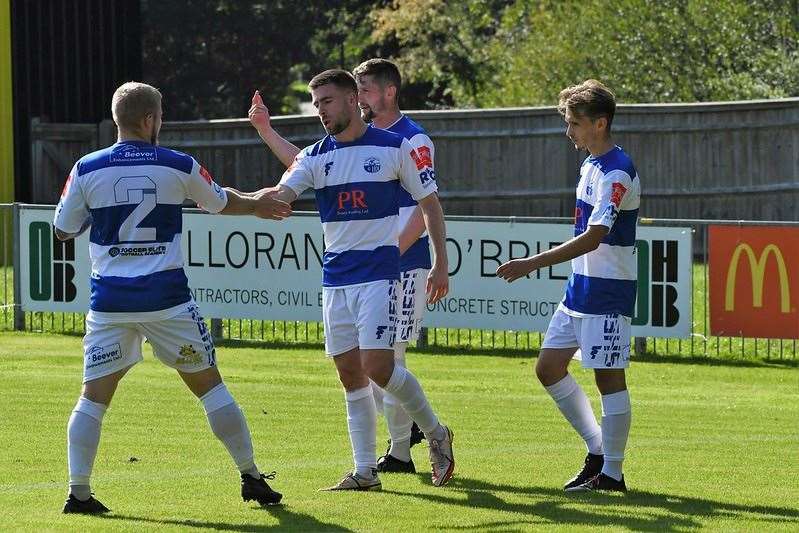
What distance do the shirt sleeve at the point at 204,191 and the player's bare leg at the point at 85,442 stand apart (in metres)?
0.84

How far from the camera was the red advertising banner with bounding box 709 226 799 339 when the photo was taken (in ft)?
45.5

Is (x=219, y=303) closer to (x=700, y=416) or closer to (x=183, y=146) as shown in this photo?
(x=700, y=416)

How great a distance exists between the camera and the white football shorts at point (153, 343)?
699cm

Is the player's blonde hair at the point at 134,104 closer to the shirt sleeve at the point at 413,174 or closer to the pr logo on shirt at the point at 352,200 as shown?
the pr logo on shirt at the point at 352,200

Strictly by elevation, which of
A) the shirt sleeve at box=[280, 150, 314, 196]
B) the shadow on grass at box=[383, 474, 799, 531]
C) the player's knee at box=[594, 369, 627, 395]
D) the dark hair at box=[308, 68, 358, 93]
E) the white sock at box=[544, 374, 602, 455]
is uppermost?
the dark hair at box=[308, 68, 358, 93]

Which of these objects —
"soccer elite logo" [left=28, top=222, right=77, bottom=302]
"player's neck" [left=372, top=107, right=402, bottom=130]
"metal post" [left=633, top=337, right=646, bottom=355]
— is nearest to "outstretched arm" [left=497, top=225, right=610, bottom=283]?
"player's neck" [left=372, top=107, right=402, bottom=130]

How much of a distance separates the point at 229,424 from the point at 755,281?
26.0 feet

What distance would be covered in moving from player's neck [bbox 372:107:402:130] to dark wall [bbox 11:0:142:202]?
20.1 meters

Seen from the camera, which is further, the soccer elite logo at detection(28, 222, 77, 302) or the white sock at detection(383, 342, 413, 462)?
the soccer elite logo at detection(28, 222, 77, 302)

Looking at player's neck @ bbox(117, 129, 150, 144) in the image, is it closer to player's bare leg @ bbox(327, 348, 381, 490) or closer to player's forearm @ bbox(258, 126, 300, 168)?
player's forearm @ bbox(258, 126, 300, 168)

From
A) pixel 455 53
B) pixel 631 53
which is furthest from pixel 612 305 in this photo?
pixel 455 53

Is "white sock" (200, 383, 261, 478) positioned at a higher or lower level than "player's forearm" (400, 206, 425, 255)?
lower

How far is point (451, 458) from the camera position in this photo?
7906 mm

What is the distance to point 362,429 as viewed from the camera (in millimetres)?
7730
